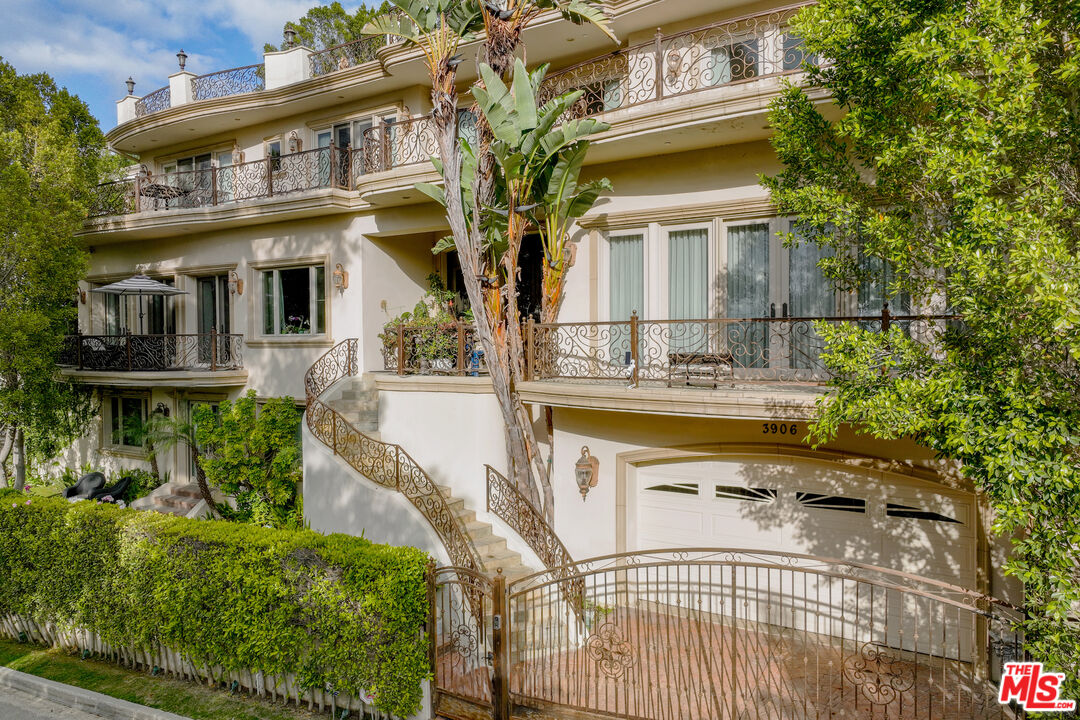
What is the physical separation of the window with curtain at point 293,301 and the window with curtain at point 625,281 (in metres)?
7.41

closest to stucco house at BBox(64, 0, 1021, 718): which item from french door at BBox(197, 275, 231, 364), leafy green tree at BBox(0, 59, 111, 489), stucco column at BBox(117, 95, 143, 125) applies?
french door at BBox(197, 275, 231, 364)

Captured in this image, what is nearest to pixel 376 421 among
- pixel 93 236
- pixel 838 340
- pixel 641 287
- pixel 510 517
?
pixel 510 517

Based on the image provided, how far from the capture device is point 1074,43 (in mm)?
4598

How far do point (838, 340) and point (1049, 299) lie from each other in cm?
157

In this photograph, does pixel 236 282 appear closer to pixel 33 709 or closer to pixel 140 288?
pixel 140 288

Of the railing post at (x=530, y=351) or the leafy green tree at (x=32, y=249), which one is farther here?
the leafy green tree at (x=32, y=249)

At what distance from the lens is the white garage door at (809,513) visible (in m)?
8.22

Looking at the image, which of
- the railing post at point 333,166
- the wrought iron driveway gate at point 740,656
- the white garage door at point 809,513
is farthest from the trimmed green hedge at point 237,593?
the railing post at point 333,166

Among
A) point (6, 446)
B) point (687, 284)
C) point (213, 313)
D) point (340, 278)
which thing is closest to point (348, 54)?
point (340, 278)

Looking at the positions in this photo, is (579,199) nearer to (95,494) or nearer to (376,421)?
(376,421)

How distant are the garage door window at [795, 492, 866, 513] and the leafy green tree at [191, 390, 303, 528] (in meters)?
9.37

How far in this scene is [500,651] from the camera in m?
7.14

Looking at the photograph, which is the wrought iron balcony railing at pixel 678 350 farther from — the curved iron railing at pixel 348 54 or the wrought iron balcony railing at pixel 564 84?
the curved iron railing at pixel 348 54

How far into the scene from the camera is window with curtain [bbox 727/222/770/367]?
9836 millimetres
